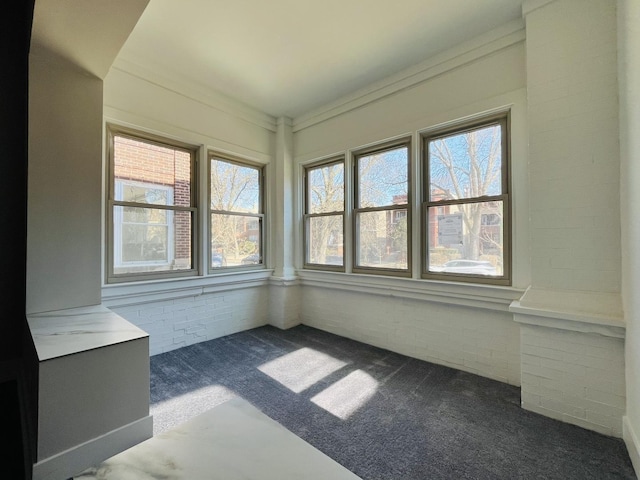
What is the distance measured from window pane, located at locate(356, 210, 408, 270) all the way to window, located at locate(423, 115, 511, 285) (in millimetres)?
291

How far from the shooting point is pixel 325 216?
13.7 ft

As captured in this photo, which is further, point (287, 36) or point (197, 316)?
point (197, 316)

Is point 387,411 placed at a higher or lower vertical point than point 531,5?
lower

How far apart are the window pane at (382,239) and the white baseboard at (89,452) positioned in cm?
267

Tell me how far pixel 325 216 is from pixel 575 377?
9.89ft

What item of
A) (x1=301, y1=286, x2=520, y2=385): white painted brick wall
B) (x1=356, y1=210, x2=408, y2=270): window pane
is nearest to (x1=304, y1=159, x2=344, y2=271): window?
(x1=356, y1=210, x2=408, y2=270): window pane

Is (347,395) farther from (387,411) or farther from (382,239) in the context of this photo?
(382,239)

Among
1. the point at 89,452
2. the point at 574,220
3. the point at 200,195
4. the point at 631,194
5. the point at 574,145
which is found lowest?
the point at 89,452

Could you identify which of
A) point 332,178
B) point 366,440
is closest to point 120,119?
point 332,178

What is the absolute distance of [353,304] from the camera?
3.79 meters

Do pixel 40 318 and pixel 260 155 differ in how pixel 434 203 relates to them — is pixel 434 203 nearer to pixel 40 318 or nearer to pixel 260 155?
pixel 260 155

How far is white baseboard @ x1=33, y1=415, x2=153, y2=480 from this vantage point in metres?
1.50

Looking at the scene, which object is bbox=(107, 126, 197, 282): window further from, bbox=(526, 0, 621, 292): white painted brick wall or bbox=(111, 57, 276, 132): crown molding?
bbox=(526, 0, 621, 292): white painted brick wall

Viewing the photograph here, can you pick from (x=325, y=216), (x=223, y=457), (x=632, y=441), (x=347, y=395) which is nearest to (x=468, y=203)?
(x=325, y=216)
